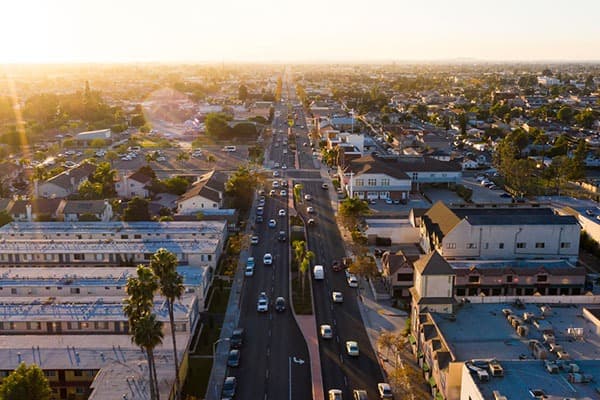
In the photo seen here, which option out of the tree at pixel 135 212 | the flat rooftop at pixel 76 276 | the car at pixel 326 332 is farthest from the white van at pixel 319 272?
the tree at pixel 135 212

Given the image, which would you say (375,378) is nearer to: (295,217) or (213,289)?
(213,289)

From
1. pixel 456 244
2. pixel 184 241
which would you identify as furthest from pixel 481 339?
pixel 184 241

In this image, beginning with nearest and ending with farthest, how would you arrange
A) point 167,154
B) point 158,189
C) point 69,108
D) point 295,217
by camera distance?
point 295,217
point 158,189
point 167,154
point 69,108

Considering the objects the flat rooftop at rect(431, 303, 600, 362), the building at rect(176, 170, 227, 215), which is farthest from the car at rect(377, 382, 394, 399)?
the building at rect(176, 170, 227, 215)

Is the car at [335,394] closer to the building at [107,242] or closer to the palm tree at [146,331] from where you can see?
the palm tree at [146,331]

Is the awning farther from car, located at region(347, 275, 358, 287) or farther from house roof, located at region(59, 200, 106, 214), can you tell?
house roof, located at region(59, 200, 106, 214)

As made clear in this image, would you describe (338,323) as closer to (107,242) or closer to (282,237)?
(282,237)

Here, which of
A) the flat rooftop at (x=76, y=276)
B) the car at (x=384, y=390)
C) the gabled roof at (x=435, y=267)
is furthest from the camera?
the flat rooftop at (x=76, y=276)
